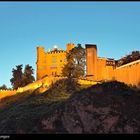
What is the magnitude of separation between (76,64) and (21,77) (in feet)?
39.4

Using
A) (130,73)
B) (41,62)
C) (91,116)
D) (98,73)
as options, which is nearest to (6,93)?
(98,73)

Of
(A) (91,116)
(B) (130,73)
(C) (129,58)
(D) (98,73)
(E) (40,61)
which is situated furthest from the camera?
(E) (40,61)

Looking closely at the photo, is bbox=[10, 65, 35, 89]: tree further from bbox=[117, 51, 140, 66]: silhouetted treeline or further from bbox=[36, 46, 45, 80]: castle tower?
bbox=[117, 51, 140, 66]: silhouetted treeline

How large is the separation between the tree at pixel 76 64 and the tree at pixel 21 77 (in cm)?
803

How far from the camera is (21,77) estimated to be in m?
70.2

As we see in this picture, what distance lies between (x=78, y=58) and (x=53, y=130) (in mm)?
36844

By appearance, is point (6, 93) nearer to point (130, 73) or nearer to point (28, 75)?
point (28, 75)

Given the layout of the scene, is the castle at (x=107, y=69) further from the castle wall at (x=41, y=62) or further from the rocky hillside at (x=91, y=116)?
the castle wall at (x=41, y=62)

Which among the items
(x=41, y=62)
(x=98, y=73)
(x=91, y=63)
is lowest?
(x=98, y=73)

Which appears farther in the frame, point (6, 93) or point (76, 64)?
point (76, 64)

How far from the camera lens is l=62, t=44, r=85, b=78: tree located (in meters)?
63.8

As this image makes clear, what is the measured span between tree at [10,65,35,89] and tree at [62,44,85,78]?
8034mm
